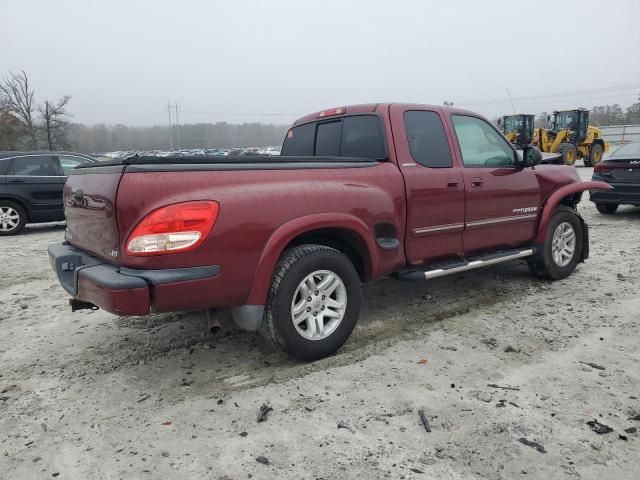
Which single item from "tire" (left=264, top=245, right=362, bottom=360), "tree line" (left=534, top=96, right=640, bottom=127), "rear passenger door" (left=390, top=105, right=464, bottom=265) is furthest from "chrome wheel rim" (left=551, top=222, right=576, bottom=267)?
"tree line" (left=534, top=96, right=640, bottom=127)

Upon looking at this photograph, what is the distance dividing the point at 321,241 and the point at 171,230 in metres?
1.23

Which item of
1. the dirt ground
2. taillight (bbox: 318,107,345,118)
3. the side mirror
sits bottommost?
the dirt ground

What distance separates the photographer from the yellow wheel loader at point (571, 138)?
23547mm

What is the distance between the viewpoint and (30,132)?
1624 inches

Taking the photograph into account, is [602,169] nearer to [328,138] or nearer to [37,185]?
[328,138]

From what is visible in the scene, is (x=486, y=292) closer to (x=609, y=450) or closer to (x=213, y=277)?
(x=609, y=450)

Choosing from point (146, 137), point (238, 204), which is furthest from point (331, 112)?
point (146, 137)

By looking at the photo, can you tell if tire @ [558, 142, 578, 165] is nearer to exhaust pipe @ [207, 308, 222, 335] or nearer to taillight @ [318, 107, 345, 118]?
taillight @ [318, 107, 345, 118]

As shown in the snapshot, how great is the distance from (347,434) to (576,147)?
84.1ft

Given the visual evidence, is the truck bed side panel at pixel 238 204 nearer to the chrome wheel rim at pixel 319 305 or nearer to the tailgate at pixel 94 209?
the tailgate at pixel 94 209

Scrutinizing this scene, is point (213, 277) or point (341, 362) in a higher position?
point (213, 277)

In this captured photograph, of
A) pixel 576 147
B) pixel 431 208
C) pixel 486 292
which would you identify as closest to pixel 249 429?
pixel 431 208

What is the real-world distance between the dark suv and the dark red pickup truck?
674cm

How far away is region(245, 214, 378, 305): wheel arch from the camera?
3.08 metres
